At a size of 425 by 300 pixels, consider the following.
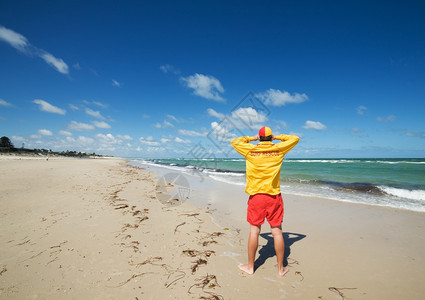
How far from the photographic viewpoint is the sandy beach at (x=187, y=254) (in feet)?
8.48

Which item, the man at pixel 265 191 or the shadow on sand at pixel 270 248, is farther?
the shadow on sand at pixel 270 248

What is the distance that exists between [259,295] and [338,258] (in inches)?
81.0

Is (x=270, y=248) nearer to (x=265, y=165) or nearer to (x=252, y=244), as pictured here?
(x=252, y=244)

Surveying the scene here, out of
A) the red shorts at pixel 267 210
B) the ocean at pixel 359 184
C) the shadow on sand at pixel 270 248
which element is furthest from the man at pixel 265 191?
the ocean at pixel 359 184

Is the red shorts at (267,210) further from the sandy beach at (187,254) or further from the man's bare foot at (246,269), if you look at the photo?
the sandy beach at (187,254)

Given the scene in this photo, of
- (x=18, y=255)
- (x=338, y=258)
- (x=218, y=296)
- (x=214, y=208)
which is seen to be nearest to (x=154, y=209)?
(x=214, y=208)

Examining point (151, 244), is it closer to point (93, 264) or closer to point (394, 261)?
point (93, 264)

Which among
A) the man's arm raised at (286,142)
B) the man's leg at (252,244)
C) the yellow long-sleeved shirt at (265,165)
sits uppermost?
the man's arm raised at (286,142)

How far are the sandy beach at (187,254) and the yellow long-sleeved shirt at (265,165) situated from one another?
145cm

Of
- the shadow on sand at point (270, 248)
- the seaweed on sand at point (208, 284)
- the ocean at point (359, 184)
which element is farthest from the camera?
the ocean at point (359, 184)

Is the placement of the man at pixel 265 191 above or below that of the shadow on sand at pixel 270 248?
above

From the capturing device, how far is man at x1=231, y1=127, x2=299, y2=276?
2916 mm

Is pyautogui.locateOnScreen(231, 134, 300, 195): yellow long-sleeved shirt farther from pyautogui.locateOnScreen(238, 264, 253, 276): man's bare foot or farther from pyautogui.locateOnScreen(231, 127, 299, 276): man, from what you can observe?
pyautogui.locateOnScreen(238, 264, 253, 276): man's bare foot

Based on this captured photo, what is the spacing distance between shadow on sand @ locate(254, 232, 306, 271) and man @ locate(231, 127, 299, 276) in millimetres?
420
